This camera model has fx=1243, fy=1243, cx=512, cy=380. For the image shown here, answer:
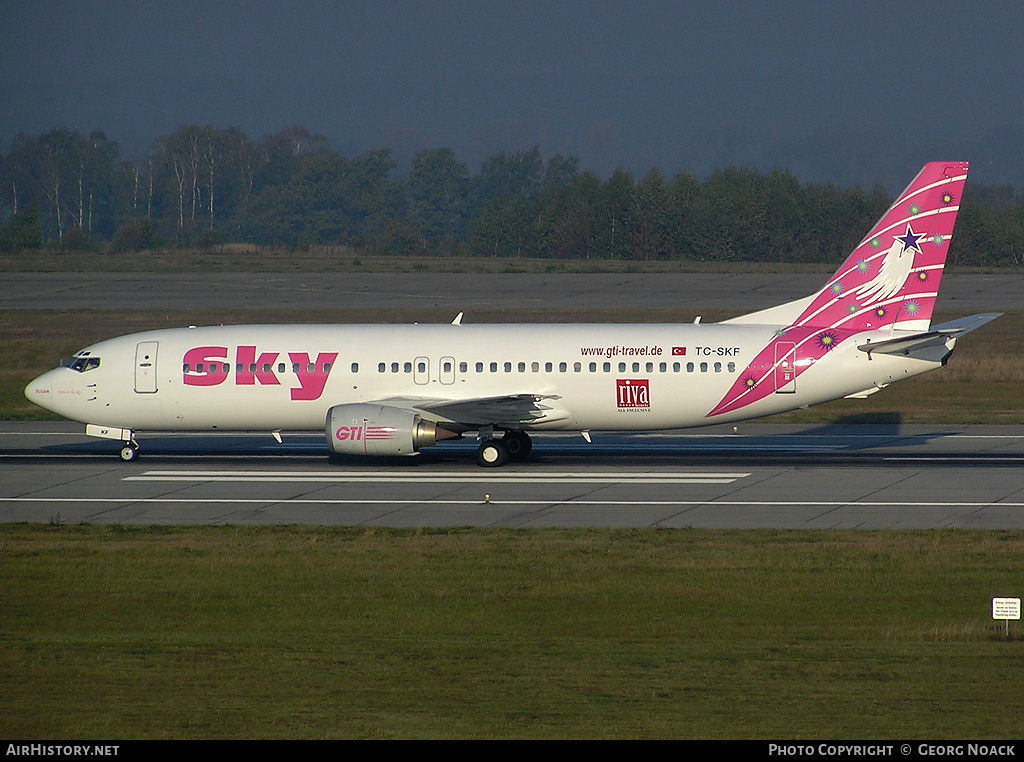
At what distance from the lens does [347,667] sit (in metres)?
16.1

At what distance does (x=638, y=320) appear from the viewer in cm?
7325

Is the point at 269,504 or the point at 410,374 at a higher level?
the point at 410,374

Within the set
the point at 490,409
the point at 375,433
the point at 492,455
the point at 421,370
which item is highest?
the point at 421,370

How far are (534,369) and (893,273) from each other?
9961 mm

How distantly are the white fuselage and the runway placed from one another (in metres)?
1.48

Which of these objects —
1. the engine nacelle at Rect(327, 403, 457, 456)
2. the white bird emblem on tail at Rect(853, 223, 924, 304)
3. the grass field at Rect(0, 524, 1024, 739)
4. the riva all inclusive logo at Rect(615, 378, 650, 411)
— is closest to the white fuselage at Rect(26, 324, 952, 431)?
the riva all inclusive logo at Rect(615, 378, 650, 411)

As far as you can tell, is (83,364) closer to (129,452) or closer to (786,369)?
(129,452)

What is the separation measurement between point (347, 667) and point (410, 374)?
18425mm

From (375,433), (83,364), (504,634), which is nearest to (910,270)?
(375,433)

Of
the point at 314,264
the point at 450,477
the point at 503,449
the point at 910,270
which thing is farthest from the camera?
the point at 314,264

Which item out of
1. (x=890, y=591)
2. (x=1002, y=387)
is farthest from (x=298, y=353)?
(x=1002, y=387)

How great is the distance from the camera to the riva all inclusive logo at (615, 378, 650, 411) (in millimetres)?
33438

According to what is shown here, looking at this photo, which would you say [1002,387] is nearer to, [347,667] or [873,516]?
[873,516]
